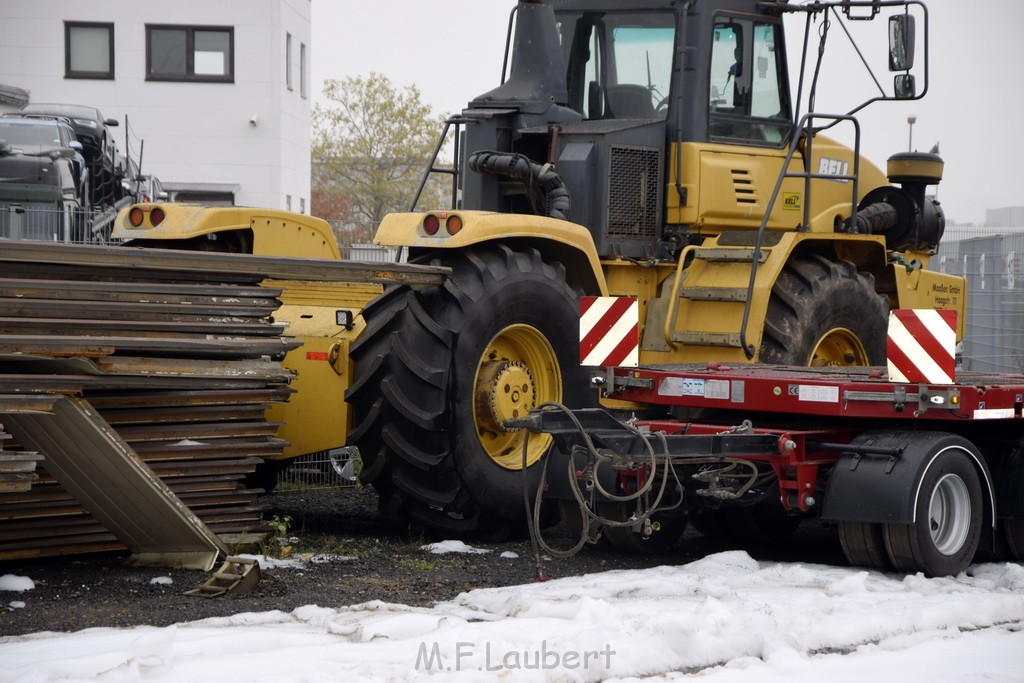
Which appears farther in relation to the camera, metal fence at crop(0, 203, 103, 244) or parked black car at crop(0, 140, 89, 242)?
parked black car at crop(0, 140, 89, 242)

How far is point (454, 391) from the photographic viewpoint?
776 cm

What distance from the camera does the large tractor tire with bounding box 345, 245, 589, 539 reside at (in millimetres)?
7680

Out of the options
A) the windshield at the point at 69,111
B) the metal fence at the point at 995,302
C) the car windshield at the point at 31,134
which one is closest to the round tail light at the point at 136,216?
the car windshield at the point at 31,134

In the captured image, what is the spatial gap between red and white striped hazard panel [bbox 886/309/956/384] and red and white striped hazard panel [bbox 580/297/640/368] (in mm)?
1475

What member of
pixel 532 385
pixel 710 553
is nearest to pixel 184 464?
pixel 532 385

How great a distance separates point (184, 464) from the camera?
7297 mm

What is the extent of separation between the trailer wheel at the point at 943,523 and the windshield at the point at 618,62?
11.6ft

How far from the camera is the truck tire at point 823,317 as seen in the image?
9.26 metres

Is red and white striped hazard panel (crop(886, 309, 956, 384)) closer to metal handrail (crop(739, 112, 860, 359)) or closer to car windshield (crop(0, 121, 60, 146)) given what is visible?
metal handrail (crop(739, 112, 860, 359))

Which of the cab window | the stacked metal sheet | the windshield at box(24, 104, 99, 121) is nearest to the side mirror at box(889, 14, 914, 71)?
the cab window

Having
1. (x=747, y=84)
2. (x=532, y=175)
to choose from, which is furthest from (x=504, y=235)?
(x=747, y=84)

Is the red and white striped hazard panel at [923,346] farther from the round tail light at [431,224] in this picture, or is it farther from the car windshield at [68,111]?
the car windshield at [68,111]

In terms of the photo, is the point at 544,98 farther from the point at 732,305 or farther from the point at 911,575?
the point at 911,575

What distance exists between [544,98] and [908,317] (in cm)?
333
